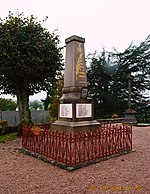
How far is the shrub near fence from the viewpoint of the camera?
5500mm

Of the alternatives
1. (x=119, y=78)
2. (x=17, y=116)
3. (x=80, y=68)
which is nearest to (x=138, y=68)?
(x=119, y=78)

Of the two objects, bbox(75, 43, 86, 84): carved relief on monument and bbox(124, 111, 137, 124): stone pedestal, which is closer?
bbox(75, 43, 86, 84): carved relief on monument

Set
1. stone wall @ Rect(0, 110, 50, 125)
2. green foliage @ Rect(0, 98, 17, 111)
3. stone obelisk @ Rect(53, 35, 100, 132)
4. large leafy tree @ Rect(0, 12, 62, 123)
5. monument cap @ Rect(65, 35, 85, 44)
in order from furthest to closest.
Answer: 1. green foliage @ Rect(0, 98, 17, 111)
2. stone wall @ Rect(0, 110, 50, 125)
3. large leafy tree @ Rect(0, 12, 62, 123)
4. monument cap @ Rect(65, 35, 85, 44)
5. stone obelisk @ Rect(53, 35, 100, 132)

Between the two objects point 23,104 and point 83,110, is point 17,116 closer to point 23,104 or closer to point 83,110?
point 23,104

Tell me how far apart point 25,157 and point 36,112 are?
592 inches

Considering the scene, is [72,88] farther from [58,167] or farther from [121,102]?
[121,102]

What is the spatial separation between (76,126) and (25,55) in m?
5.15

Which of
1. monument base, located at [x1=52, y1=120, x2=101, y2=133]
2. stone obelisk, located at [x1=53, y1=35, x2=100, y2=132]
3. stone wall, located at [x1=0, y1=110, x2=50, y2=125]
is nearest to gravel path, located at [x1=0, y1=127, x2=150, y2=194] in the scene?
monument base, located at [x1=52, y1=120, x2=101, y2=133]

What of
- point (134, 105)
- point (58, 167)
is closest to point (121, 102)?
point (134, 105)

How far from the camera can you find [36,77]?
11789mm

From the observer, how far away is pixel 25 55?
10.4 meters

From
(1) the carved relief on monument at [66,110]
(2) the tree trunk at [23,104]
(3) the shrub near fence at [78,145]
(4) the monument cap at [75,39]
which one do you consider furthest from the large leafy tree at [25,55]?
(3) the shrub near fence at [78,145]

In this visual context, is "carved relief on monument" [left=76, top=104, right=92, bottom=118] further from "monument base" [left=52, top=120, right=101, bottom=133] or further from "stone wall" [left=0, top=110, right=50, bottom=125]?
"stone wall" [left=0, top=110, right=50, bottom=125]

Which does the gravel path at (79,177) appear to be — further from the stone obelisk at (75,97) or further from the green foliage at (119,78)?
the green foliage at (119,78)
